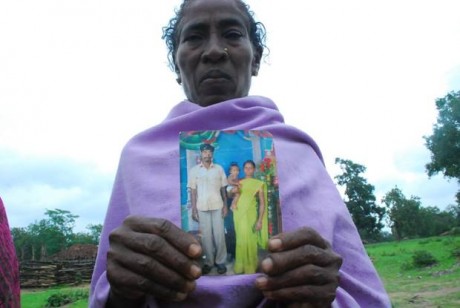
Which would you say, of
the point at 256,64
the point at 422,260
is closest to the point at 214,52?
the point at 256,64

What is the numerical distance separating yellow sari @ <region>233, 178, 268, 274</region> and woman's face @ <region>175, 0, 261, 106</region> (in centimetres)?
66

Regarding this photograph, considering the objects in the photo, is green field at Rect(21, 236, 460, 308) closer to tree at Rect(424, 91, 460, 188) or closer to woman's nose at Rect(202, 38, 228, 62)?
woman's nose at Rect(202, 38, 228, 62)

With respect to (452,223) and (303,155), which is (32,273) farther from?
(452,223)

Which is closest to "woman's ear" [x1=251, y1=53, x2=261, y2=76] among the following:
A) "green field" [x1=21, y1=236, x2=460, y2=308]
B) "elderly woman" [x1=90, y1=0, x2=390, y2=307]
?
"elderly woman" [x1=90, y1=0, x2=390, y2=307]

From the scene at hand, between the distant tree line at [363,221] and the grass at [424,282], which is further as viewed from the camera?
the distant tree line at [363,221]

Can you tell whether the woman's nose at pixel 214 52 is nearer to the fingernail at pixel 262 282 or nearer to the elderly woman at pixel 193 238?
the elderly woman at pixel 193 238

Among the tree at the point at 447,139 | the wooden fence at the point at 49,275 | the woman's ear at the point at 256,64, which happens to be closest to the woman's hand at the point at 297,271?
the woman's ear at the point at 256,64

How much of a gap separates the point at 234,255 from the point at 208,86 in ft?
2.58

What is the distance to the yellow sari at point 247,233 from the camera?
1.09 metres

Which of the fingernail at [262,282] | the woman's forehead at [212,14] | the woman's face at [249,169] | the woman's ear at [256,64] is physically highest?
the woman's forehead at [212,14]

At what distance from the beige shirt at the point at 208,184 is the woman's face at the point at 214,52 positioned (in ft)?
2.04

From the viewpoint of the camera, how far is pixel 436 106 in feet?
94.5

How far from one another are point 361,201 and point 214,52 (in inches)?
2115

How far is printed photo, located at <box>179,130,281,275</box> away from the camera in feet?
3.59
